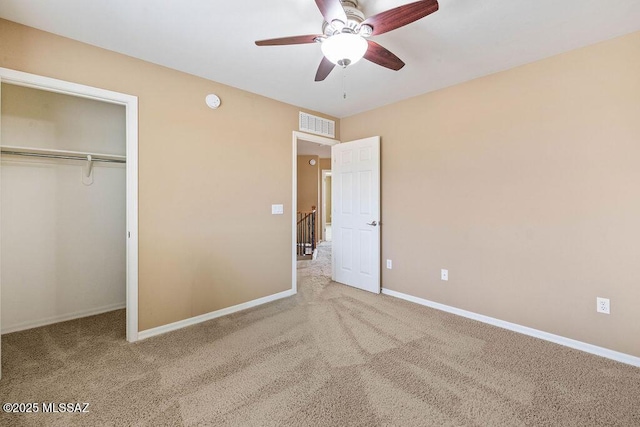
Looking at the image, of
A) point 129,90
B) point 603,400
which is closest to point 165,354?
point 129,90

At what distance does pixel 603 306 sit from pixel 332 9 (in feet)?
9.84

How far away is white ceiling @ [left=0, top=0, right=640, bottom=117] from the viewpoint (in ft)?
6.00

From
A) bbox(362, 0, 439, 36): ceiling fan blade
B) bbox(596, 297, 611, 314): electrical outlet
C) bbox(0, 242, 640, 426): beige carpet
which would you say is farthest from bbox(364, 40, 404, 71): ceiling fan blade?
bbox(596, 297, 611, 314): electrical outlet

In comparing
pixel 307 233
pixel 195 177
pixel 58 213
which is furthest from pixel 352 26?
pixel 307 233

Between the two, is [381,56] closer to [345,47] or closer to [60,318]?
[345,47]

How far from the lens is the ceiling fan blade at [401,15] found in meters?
1.40

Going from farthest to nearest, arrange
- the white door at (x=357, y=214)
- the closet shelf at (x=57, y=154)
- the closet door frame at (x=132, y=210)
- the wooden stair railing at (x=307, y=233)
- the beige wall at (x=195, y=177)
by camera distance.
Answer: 1. the wooden stair railing at (x=307, y=233)
2. the white door at (x=357, y=214)
3. the closet shelf at (x=57, y=154)
4. the closet door frame at (x=132, y=210)
5. the beige wall at (x=195, y=177)

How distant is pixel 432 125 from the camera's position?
3244mm

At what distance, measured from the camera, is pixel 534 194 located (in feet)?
8.36

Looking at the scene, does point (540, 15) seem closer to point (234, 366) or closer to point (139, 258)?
point (234, 366)

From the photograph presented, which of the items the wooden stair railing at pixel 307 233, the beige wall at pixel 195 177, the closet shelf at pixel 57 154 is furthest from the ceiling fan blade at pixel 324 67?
the wooden stair railing at pixel 307 233

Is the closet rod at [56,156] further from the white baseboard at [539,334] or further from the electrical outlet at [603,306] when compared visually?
the electrical outlet at [603,306]

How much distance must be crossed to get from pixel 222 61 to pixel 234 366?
102 inches

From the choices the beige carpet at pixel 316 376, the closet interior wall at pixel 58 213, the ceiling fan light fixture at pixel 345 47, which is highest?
the ceiling fan light fixture at pixel 345 47
